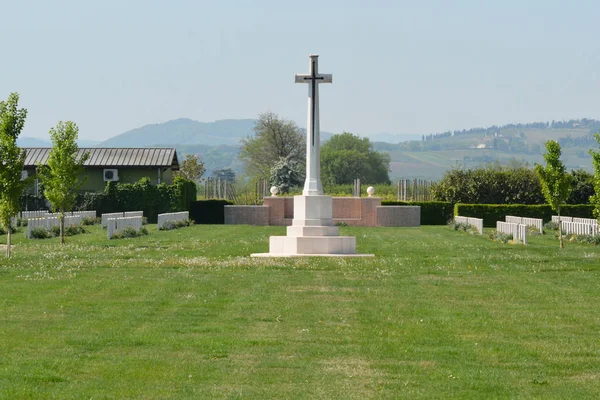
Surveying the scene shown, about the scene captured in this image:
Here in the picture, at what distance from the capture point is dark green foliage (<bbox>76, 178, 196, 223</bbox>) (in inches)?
2221

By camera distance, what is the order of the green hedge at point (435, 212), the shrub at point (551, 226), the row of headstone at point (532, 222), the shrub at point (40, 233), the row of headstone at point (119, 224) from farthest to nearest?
the green hedge at point (435, 212), the shrub at point (551, 226), the row of headstone at point (532, 222), the shrub at point (40, 233), the row of headstone at point (119, 224)

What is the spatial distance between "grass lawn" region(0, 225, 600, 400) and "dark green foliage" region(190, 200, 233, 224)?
32.6m

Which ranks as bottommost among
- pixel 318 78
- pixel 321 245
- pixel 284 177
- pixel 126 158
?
pixel 321 245

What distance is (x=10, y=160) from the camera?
25734 mm

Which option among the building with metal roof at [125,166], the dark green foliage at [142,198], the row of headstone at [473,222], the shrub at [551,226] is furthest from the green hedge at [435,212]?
the building with metal roof at [125,166]

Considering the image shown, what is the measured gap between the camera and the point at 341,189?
8144cm

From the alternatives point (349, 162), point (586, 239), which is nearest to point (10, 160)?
point (586, 239)

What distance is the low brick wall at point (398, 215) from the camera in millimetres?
54938

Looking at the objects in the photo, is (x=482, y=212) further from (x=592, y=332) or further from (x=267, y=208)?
(x=592, y=332)

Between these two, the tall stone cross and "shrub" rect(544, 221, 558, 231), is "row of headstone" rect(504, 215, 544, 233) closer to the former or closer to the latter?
"shrub" rect(544, 221, 558, 231)

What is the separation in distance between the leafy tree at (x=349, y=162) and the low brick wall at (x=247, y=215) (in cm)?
7929

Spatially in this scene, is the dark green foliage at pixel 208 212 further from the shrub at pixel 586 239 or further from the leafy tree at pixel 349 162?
the leafy tree at pixel 349 162

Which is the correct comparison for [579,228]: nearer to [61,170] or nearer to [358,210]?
[358,210]

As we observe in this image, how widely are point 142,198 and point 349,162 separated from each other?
95.6m
